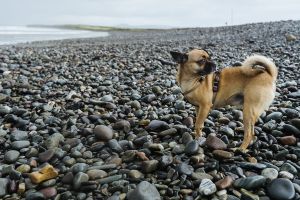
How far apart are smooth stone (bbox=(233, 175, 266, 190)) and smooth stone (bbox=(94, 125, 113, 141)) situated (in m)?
2.27

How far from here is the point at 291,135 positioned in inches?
245

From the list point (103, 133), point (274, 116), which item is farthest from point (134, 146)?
point (274, 116)

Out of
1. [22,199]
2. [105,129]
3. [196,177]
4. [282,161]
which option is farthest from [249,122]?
[22,199]

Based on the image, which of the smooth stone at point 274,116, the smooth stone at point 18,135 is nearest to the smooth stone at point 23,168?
the smooth stone at point 18,135

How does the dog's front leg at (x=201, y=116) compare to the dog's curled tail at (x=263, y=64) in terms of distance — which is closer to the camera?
the dog's curled tail at (x=263, y=64)

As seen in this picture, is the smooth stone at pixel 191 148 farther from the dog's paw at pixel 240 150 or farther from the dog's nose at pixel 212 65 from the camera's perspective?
the dog's nose at pixel 212 65

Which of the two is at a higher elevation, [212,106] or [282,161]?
[212,106]

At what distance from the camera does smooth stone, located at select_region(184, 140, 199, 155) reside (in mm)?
5586

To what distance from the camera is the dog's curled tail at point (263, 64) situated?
5891 millimetres

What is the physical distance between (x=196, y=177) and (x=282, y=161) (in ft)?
4.18

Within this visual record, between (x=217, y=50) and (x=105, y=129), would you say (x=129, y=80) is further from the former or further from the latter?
(x=217, y=50)

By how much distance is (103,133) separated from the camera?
6.31 metres

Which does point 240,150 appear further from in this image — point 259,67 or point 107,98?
point 107,98

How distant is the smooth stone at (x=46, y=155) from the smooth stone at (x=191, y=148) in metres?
1.88
